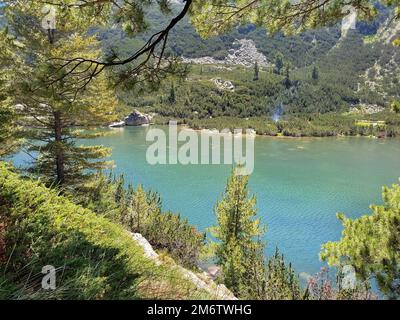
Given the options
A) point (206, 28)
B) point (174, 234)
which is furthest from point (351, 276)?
point (174, 234)

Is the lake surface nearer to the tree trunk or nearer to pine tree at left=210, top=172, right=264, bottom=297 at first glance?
pine tree at left=210, top=172, right=264, bottom=297

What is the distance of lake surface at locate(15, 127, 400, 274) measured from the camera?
22.1m

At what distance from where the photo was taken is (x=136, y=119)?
82625 mm

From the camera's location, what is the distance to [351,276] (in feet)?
25.0

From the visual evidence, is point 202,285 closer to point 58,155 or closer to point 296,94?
point 58,155

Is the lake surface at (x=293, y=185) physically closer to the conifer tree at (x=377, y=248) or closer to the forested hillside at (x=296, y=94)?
the conifer tree at (x=377, y=248)

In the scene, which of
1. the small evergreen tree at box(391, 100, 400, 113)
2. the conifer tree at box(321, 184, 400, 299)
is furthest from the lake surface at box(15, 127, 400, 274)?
the small evergreen tree at box(391, 100, 400, 113)

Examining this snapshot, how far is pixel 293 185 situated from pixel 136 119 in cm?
5535

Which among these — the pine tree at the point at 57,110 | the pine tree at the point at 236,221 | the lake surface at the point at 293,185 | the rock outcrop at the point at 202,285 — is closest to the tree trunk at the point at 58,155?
the pine tree at the point at 57,110

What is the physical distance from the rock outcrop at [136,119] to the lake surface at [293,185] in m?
23.7

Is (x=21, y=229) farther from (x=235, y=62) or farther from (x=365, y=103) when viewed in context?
(x=235, y=62)

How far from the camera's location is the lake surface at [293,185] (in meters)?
22.1

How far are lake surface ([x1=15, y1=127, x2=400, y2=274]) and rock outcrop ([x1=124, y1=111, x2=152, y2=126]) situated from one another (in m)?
23.7

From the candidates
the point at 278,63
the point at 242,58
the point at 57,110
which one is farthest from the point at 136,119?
the point at 242,58
